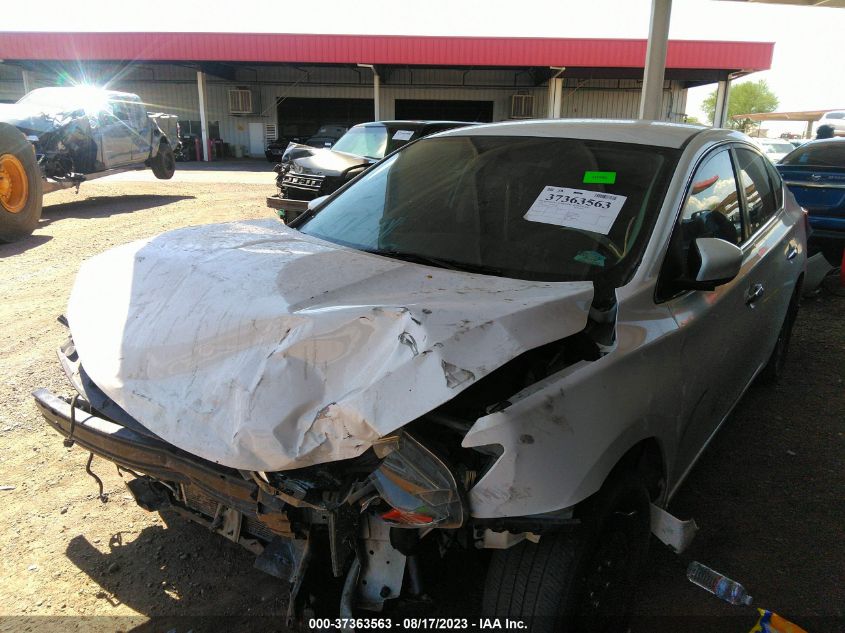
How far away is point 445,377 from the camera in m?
1.61

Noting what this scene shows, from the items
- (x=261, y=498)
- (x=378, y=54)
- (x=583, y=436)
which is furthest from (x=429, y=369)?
(x=378, y=54)

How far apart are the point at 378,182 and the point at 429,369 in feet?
6.27

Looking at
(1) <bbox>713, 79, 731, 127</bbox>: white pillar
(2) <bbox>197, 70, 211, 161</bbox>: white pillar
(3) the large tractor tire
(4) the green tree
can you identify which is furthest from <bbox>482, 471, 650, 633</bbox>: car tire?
(4) the green tree

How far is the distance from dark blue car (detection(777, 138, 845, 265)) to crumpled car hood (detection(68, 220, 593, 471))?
6481 mm

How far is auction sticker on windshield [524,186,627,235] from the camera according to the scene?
2.46 meters

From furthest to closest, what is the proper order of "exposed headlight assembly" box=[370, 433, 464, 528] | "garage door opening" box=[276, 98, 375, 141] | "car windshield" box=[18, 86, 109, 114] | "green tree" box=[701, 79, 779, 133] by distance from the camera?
"green tree" box=[701, 79, 779, 133] < "garage door opening" box=[276, 98, 375, 141] < "car windshield" box=[18, 86, 109, 114] < "exposed headlight assembly" box=[370, 433, 464, 528]

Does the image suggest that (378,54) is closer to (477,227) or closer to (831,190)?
(831,190)

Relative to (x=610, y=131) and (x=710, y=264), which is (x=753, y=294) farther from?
(x=610, y=131)

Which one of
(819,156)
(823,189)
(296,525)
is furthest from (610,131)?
(819,156)

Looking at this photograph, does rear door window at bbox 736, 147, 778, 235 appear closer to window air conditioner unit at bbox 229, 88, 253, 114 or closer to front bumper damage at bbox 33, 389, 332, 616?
front bumper damage at bbox 33, 389, 332, 616

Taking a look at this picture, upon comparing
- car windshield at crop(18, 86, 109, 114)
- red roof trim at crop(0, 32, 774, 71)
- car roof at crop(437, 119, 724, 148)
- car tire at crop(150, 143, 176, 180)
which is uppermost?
red roof trim at crop(0, 32, 774, 71)

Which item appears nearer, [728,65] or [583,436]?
[583,436]

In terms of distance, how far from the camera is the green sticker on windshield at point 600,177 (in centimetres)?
262

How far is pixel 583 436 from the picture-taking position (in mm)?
1730
